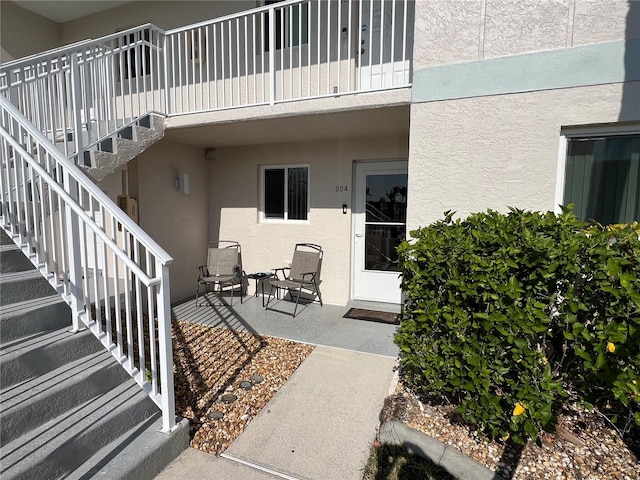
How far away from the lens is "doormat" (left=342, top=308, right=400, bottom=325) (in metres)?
4.98

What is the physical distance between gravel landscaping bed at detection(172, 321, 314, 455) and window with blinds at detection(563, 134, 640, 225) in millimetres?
3211

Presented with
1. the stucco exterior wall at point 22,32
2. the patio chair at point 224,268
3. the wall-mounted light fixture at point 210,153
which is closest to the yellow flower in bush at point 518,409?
the patio chair at point 224,268

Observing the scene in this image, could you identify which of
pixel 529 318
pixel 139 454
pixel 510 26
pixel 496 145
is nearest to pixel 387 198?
pixel 496 145

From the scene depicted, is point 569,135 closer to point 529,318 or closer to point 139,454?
point 529,318

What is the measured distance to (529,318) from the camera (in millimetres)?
2182

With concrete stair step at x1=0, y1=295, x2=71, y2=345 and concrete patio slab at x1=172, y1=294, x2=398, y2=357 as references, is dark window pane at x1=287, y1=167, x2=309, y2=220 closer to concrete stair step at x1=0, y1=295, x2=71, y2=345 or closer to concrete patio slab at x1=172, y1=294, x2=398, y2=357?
concrete patio slab at x1=172, y1=294, x2=398, y2=357

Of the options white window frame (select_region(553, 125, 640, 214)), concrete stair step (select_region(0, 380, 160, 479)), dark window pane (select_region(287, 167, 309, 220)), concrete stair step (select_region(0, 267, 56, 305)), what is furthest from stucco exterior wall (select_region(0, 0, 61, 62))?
white window frame (select_region(553, 125, 640, 214))

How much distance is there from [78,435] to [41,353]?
65 centimetres

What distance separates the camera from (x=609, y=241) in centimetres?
225

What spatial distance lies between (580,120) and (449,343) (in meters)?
2.32

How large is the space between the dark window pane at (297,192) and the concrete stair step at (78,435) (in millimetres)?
4006

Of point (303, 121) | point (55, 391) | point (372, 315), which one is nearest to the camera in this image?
point (55, 391)

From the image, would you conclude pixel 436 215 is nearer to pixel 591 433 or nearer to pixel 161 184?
pixel 591 433

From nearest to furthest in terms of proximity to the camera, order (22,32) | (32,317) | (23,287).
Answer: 1. (32,317)
2. (23,287)
3. (22,32)
